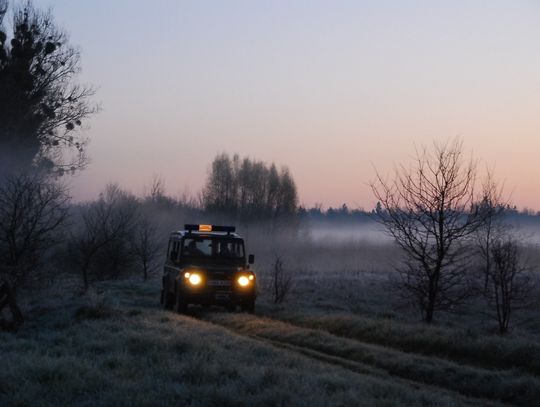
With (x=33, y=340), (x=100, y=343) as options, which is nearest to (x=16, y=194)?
(x=33, y=340)

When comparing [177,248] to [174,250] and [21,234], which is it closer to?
[174,250]

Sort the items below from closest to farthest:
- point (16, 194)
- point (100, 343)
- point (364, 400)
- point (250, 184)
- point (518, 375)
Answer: point (364, 400), point (518, 375), point (100, 343), point (16, 194), point (250, 184)

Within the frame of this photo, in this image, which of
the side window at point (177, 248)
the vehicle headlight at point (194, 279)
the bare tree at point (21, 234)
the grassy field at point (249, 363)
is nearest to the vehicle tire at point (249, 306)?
the vehicle headlight at point (194, 279)

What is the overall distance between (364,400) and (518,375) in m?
3.83

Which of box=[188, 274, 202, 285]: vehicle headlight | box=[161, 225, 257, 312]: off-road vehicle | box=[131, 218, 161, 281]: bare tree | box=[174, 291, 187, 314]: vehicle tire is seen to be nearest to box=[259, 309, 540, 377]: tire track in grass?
box=[161, 225, 257, 312]: off-road vehicle

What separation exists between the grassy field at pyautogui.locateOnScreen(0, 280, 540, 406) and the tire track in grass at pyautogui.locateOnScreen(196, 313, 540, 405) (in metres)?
0.02

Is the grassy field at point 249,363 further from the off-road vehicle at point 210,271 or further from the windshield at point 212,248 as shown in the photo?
the windshield at point 212,248

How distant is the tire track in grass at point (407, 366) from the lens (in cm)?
969

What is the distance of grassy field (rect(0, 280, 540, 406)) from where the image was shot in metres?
8.30

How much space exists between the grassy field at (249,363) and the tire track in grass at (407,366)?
23 millimetres

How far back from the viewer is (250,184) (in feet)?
278

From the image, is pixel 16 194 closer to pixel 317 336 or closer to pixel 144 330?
pixel 144 330

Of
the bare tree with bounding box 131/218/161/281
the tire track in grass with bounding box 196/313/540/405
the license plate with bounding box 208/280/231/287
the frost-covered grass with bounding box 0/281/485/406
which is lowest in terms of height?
the tire track in grass with bounding box 196/313/540/405

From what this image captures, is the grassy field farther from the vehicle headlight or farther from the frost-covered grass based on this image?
the vehicle headlight
